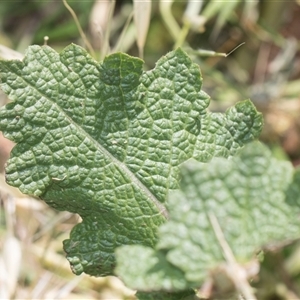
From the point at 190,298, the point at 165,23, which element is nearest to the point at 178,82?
the point at 190,298

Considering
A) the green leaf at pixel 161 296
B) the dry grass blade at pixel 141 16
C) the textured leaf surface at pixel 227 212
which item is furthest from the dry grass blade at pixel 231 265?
the dry grass blade at pixel 141 16

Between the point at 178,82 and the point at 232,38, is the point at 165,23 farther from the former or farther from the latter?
the point at 178,82

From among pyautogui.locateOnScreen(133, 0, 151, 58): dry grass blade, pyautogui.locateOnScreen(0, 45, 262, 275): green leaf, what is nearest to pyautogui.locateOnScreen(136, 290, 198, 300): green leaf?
pyautogui.locateOnScreen(0, 45, 262, 275): green leaf

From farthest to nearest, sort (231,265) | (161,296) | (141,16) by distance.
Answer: (141,16), (161,296), (231,265)

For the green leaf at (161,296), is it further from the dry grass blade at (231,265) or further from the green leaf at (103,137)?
the dry grass blade at (231,265)

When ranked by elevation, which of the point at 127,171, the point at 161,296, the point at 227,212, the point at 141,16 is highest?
the point at 141,16

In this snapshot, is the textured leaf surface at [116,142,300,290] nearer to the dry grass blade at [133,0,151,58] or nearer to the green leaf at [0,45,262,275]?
the green leaf at [0,45,262,275]

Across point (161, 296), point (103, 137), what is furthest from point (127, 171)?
point (161, 296)

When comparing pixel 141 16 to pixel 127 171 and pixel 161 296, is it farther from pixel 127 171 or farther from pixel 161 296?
pixel 161 296
